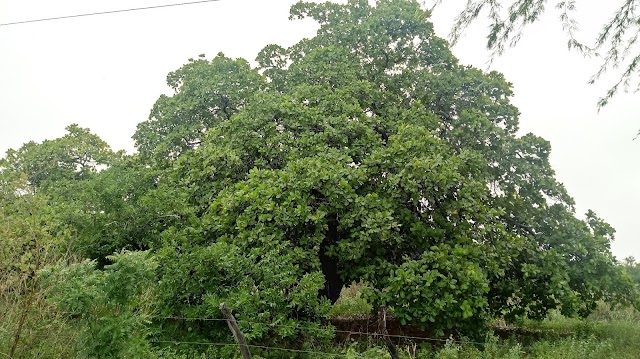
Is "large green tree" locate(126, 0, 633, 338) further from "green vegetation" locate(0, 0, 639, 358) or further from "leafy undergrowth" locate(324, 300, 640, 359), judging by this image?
"leafy undergrowth" locate(324, 300, 640, 359)

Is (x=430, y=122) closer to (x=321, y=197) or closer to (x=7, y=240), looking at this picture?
(x=321, y=197)

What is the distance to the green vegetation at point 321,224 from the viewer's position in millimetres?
5215

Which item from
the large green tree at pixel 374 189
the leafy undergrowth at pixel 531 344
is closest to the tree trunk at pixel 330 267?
the large green tree at pixel 374 189

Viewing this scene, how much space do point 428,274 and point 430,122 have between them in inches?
126

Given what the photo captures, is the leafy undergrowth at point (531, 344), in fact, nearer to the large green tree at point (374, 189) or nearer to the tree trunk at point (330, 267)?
the large green tree at point (374, 189)


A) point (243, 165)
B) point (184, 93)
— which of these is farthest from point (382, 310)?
point (184, 93)

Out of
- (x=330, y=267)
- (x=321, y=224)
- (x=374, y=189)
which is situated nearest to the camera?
(x=321, y=224)

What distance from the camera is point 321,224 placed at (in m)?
7.02

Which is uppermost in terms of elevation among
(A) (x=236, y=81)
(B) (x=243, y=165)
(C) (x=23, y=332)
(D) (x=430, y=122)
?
(A) (x=236, y=81)

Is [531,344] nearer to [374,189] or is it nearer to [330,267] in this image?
[330,267]

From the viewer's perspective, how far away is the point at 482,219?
7.40 metres

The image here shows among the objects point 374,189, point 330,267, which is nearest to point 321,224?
point 374,189

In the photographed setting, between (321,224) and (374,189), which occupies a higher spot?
(374,189)

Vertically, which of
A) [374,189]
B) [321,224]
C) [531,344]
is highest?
[374,189]
